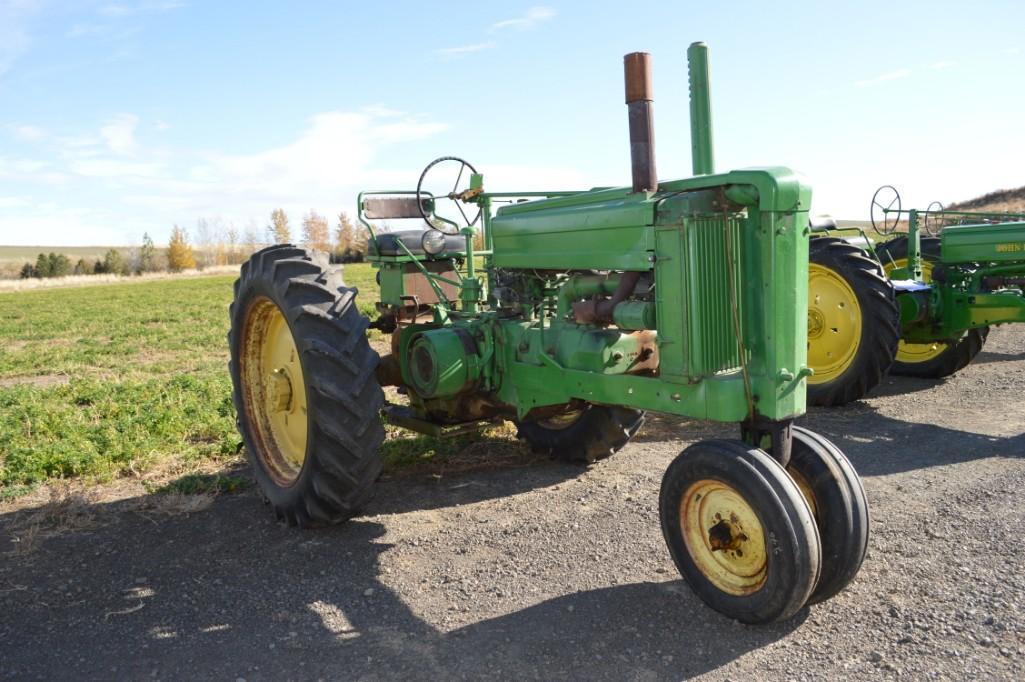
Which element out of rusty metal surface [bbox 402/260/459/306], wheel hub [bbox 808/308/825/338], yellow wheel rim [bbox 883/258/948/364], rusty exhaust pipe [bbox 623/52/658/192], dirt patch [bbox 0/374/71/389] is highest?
rusty exhaust pipe [bbox 623/52/658/192]

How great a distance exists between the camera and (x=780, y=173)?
3084mm

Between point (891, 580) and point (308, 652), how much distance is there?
2446 mm

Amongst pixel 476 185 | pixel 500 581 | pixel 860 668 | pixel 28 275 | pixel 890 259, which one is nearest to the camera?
pixel 860 668

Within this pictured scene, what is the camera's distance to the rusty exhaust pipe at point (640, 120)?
10.9 ft

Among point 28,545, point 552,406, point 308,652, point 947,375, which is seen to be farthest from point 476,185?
point 947,375

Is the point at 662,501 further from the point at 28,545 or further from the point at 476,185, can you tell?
the point at 28,545

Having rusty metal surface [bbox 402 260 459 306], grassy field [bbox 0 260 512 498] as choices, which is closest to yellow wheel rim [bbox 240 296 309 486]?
grassy field [bbox 0 260 512 498]

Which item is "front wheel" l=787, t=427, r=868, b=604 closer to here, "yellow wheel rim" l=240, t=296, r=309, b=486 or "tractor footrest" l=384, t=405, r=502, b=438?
"tractor footrest" l=384, t=405, r=502, b=438

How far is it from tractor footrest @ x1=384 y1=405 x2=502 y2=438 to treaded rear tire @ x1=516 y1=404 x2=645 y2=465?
405 mm

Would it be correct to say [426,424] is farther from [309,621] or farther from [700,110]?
Result: [700,110]

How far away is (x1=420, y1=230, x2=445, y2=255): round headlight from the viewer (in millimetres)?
5605

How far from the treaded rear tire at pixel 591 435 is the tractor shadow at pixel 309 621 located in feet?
4.78

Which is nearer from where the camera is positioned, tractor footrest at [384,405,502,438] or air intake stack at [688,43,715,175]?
air intake stack at [688,43,715,175]

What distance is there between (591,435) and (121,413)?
4.40m
